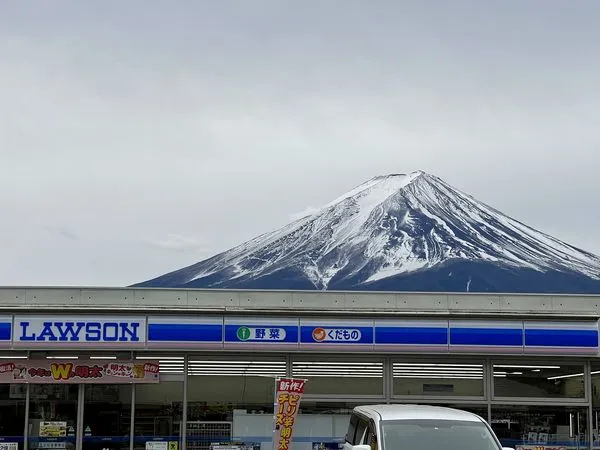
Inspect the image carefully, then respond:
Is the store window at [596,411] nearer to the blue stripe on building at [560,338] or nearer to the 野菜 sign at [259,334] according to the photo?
the blue stripe on building at [560,338]

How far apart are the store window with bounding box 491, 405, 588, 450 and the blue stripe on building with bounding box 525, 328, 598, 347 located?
124 cm

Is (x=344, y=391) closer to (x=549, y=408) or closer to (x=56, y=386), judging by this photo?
(x=549, y=408)

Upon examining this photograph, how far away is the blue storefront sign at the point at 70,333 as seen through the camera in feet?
55.9

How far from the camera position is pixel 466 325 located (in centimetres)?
1738

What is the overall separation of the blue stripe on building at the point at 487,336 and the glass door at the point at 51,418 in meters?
7.15

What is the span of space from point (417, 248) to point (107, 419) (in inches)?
2954

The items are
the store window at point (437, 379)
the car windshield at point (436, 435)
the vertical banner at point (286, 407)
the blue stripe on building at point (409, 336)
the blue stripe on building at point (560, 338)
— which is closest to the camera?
the car windshield at point (436, 435)

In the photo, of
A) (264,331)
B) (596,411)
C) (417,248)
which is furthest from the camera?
(417,248)

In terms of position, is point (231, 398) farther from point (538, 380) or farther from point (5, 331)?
point (538, 380)

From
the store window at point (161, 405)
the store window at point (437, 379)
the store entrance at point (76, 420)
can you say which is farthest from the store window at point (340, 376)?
the store entrance at point (76, 420)

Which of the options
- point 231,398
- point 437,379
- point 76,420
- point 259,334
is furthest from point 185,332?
point 437,379

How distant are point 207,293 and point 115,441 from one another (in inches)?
126

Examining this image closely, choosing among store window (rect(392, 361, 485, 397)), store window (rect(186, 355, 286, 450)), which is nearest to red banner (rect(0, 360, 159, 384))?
store window (rect(186, 355, 286, 450))

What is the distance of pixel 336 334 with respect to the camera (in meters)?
17.3
